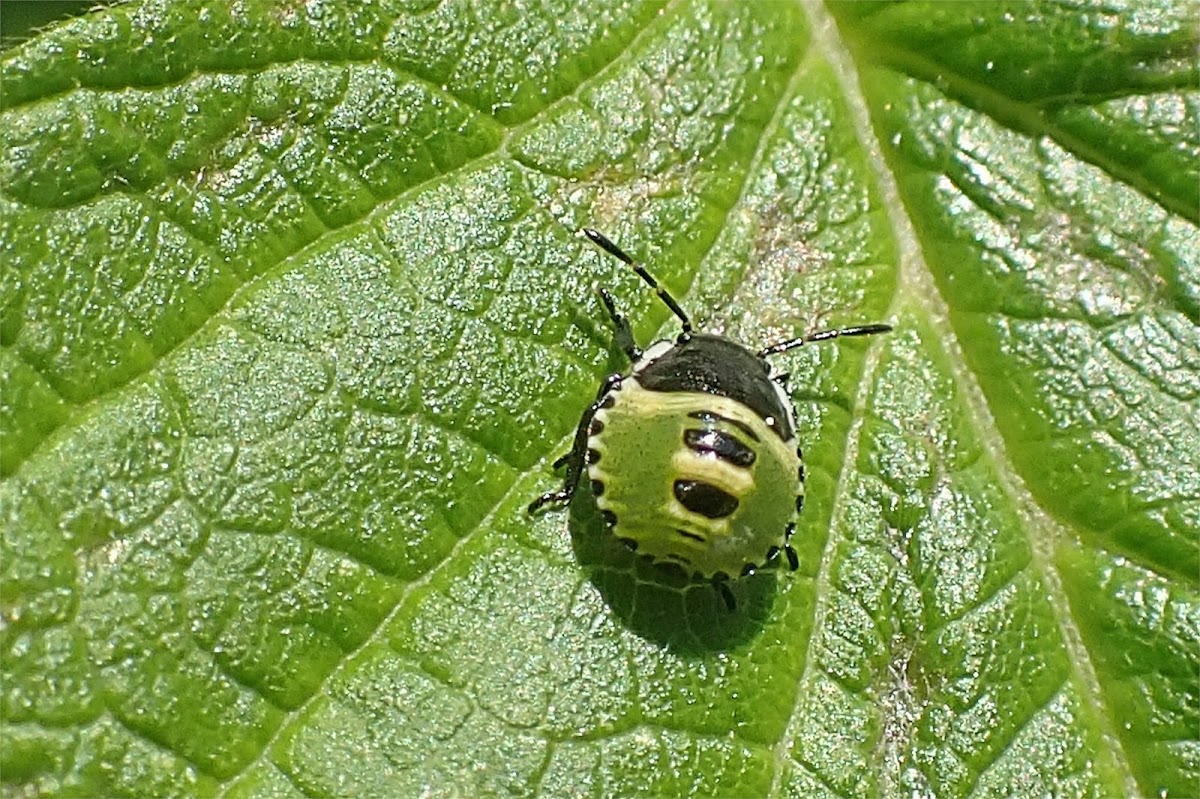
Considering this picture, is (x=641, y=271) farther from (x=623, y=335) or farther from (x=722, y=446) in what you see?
(x=722, y=446)

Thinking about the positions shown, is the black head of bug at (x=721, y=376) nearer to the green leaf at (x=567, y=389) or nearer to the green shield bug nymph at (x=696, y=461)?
the green shield bug nymph at (x=696, y=461)

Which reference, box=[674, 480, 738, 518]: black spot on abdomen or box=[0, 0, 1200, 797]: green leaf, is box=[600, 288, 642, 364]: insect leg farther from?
box=[674, 480, 738, 518]: black spot on abdomen

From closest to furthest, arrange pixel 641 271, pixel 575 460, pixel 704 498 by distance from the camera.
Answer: pixel 704 498 → pixel 575 460 → pixel 641 271

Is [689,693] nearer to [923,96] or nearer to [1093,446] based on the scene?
[1093,446]

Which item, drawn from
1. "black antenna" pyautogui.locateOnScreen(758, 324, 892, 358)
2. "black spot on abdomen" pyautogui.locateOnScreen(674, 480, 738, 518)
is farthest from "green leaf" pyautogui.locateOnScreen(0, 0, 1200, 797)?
"black spot on abdomen" pyautogui.locateOnScreen(674, 480, 738, 518)

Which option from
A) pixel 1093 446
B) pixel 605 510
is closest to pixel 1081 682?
pixel 1093 446

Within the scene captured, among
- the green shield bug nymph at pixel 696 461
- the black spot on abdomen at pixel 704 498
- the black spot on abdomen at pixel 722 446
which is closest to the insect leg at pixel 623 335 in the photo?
the green shield bug nymph at pixel 696 461

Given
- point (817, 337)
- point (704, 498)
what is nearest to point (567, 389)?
point (704, 498)
